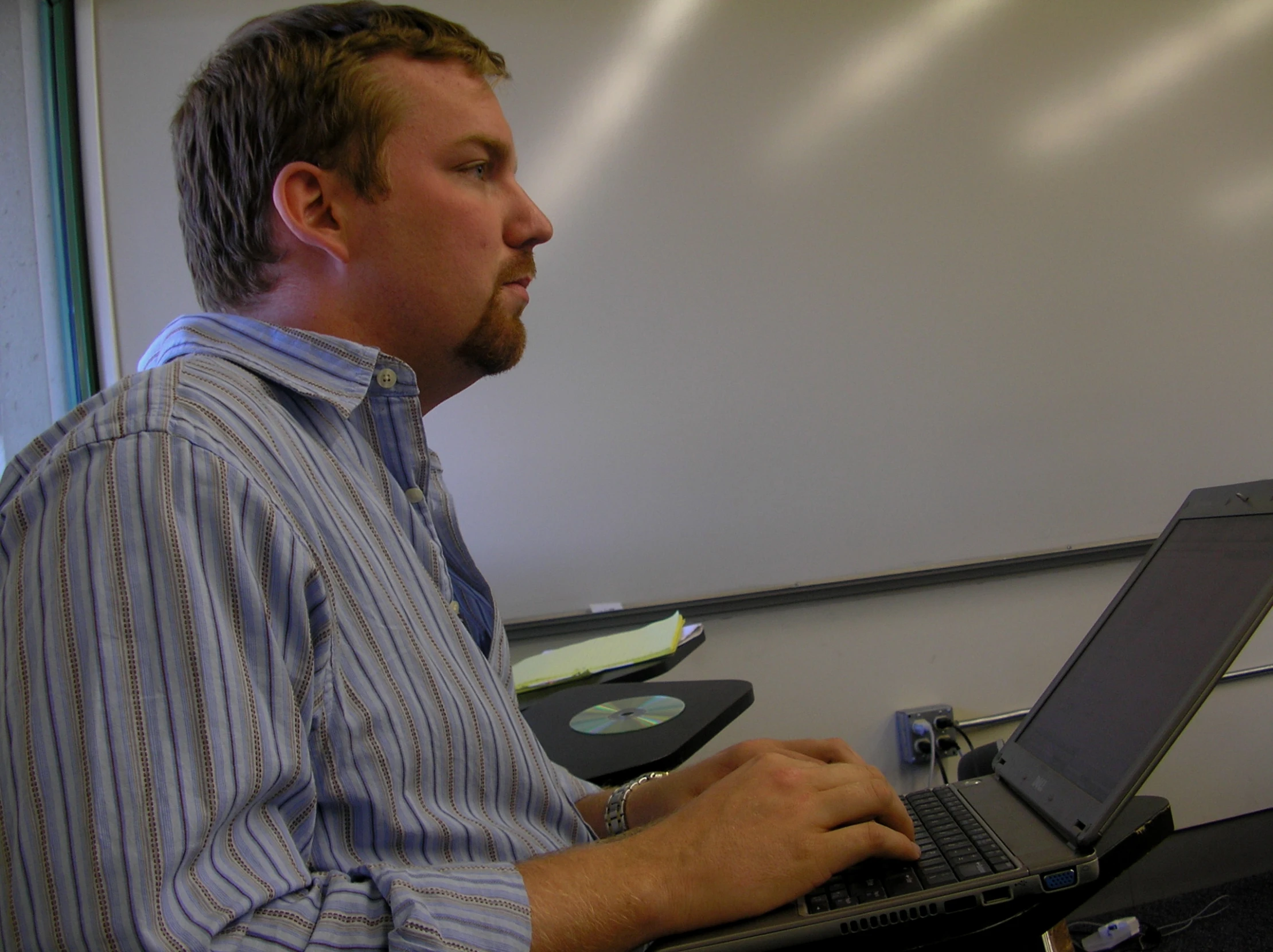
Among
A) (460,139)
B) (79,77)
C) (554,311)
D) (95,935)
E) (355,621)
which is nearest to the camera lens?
(95,935)

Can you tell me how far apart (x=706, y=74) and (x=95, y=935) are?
6.27 ft

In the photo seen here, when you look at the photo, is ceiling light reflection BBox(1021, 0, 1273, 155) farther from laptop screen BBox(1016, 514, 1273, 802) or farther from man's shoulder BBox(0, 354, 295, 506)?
man's shoulder BBox(0, 354, 295, 506)

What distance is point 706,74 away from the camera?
1896 millimetres

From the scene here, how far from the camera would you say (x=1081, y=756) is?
1.97 feet

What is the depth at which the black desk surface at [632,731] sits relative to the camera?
Result: 37.8 inches

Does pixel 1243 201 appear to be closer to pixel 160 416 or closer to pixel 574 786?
pixel 574 786

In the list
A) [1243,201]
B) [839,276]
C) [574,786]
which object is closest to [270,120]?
[574,786]

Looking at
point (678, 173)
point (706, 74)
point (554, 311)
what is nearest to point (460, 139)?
point (554, 311)

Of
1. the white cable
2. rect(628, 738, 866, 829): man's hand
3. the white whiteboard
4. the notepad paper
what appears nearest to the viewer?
rect(628, 738, 866, 829): man's hand

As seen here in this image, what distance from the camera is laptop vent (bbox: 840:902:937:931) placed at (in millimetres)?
460

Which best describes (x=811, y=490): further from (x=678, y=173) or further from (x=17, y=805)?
(x=17, y=805)

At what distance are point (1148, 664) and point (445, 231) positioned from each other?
0.67 m

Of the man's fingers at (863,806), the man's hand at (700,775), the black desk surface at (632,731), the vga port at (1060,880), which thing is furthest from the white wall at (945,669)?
the vga port at (1060,880)

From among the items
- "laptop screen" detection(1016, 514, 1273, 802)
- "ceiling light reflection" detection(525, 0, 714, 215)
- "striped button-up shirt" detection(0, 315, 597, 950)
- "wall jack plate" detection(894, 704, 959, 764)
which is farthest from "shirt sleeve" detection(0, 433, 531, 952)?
"wall jack plate" detection(894, 704, 959, 764)
